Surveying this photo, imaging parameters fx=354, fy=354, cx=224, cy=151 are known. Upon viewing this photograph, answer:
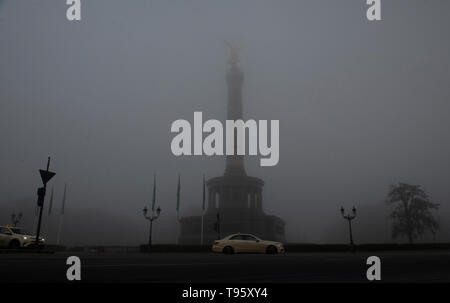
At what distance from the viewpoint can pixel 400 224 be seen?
59531mm

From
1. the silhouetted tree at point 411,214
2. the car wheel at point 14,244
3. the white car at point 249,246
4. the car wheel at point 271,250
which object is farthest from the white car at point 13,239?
the silhouetted tree at point 411,214

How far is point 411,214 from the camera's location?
2351 inches

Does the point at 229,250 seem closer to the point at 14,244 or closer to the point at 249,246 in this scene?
the point at 249,246

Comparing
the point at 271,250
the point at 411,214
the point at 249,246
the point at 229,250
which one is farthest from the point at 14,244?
the point at 411,214

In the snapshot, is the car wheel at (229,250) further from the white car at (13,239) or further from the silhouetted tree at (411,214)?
the silhouetted tree at (411,214)

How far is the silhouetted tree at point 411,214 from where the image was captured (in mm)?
58438

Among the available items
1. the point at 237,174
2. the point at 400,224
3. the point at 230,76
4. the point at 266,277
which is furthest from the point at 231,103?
the point at 266,277

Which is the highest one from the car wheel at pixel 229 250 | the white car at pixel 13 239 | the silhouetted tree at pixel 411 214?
the silhouetted tree at pixel 411 214

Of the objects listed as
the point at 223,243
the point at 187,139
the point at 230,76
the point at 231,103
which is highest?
the point at 230,76

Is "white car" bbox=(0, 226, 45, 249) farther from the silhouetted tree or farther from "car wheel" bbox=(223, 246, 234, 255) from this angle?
the silhouetted tree
